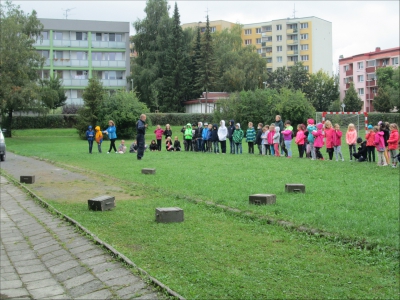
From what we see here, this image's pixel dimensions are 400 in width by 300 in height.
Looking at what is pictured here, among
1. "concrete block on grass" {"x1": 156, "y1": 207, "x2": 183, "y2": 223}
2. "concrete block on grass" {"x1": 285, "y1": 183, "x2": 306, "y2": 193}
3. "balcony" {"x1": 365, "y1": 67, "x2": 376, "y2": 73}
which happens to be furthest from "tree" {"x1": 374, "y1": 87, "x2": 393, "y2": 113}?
"concrete block on grass" {"x1": 156, "y1": 207, "x2": 183, "y2": 223}

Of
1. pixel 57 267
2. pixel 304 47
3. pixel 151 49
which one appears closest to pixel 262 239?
pixel 57 267

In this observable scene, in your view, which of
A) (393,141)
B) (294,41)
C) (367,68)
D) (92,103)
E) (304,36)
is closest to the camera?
(393,141)

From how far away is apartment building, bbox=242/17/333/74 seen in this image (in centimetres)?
11938

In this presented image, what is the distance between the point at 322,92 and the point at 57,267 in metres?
89.4

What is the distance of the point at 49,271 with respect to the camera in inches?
260

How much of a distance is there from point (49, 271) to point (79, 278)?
26.5 inches

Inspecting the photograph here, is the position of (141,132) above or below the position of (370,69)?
below

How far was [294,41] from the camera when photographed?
120812mm

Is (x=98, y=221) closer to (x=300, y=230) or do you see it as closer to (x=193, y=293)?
(x=300, y=230)

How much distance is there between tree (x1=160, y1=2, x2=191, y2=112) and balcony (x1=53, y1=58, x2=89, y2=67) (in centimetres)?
1513

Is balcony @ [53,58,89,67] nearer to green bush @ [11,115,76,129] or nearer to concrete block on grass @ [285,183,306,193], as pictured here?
green bush @ [11,115,76,129]

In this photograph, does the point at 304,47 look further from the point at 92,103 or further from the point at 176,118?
the point at 92,103

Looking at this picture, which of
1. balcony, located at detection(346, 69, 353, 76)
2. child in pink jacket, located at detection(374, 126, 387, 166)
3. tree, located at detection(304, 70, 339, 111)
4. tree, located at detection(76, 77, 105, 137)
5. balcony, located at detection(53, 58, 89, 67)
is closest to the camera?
child in pink jacket, located at detection(374, 126, 387, 166)

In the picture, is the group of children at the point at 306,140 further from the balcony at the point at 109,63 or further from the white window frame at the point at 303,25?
the white window frame at the point at 303,25
